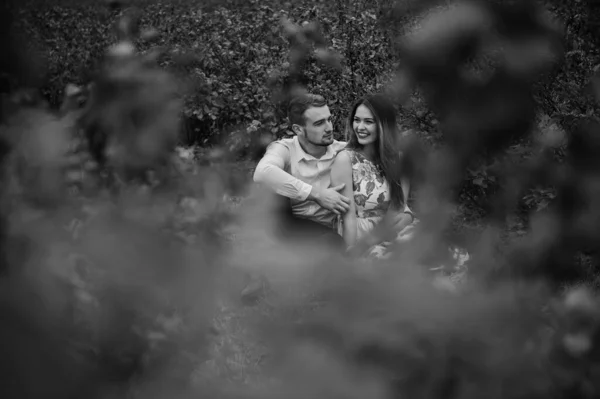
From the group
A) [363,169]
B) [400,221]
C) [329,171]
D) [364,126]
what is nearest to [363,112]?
[364,126]

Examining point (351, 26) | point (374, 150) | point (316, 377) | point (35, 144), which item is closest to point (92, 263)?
point (35, 144)

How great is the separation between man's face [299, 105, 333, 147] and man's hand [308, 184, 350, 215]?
20.6 inches

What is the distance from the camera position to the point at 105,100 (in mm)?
1193

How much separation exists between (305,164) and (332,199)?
0.77 meters

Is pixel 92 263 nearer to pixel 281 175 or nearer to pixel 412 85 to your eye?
pixel 412 85

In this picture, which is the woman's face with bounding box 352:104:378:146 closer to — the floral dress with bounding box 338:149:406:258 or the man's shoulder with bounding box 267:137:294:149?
the floral dress with bounding box 338:149:406:258

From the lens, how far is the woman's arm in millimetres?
4158

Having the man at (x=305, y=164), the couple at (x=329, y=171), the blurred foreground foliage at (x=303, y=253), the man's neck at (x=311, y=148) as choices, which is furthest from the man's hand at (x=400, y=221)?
the man's neck at (x=311, y=148)

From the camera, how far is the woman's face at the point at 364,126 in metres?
4.68

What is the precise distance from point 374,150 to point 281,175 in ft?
1.73

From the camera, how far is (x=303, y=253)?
46.9 inches

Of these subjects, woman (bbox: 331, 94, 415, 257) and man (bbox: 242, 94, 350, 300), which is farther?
man (bbox: 242, 94, 350, 300)

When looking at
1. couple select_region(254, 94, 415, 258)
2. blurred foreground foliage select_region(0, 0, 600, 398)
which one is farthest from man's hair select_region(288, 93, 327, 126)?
blurred foreground foliage select_region(0, 0, 600, 398)

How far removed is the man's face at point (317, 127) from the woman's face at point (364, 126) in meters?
0.20
